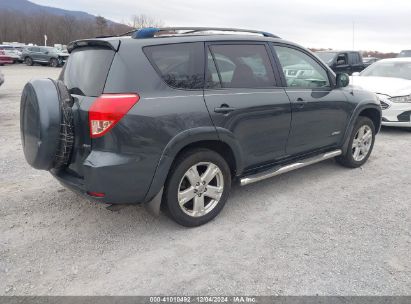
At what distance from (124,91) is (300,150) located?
2.32m

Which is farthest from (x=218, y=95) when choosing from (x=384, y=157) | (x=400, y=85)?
(x=400, y=85)

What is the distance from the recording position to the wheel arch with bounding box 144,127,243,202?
9.90 feet

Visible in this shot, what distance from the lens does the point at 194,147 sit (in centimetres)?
330

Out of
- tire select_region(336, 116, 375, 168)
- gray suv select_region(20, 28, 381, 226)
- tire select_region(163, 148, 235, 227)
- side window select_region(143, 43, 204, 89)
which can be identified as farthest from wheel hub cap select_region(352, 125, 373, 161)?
side window select_region(143, 43, 204, 89)

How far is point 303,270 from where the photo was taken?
282 cm

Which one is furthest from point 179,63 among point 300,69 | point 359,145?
point 359,145

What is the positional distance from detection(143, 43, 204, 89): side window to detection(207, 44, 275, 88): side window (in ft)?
0.44

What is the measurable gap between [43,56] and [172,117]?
3092 centimetres

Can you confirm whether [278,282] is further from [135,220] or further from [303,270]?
[135,220]

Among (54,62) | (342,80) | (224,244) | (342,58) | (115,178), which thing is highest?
A: (54,62)

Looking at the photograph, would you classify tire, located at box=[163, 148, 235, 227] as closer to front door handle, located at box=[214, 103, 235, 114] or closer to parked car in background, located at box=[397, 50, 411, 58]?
front door handle, located at box=[214, 103, 235, 114]

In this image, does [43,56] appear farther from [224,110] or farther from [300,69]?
[224,110]

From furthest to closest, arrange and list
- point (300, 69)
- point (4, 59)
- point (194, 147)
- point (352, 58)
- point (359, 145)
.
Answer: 1. point (4, 59)
2. point (352, 58)
3. point (359, 145)
4. point (300, 69)
5. point (194, 147)

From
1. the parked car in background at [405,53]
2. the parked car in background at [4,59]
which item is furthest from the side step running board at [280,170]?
the parked car in background at [4,59]
